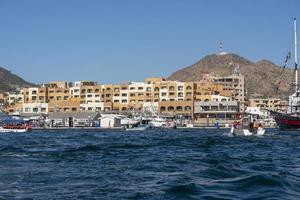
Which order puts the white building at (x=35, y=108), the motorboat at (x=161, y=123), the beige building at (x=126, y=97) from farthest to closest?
the white building at (x=35, y=108), the beige building at (x=126, y=97), the motorboat at (x=161, y=123)

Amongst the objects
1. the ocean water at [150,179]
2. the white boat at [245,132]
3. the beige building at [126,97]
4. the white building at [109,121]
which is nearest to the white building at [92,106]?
the beige building at [126,97]

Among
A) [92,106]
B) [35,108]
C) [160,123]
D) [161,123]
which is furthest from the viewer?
[35,108]

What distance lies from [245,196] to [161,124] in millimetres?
134786

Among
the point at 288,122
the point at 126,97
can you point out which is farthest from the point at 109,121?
the point at 288,122

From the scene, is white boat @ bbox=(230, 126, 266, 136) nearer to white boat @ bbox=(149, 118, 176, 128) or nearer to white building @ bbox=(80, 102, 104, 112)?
white boat @ bbox=(149, 118, 176, 128)

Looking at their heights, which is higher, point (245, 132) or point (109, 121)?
point (109, 121)

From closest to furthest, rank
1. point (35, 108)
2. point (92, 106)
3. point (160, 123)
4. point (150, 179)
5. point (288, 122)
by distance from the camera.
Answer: point (150, 179), point (288, 122), point (160, 123), point (92, 106), point (35, 108)

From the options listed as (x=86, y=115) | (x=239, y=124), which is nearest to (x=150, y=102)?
(x=86, y=115)

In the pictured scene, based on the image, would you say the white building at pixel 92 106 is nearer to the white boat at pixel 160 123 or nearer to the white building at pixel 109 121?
the white building at pixel 109 121

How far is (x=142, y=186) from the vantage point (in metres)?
19.9

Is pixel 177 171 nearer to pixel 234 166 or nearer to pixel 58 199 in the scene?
pixel 234 166

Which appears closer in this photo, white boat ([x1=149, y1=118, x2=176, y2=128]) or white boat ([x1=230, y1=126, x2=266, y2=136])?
white boat ([x1=230, y1=126, x2=266, y2=136])

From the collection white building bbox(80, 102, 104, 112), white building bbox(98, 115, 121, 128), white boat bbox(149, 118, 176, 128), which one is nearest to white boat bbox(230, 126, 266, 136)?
white boat bbox(149, 118, 176, 128)

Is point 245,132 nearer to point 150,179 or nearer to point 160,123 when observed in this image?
point 150,179
